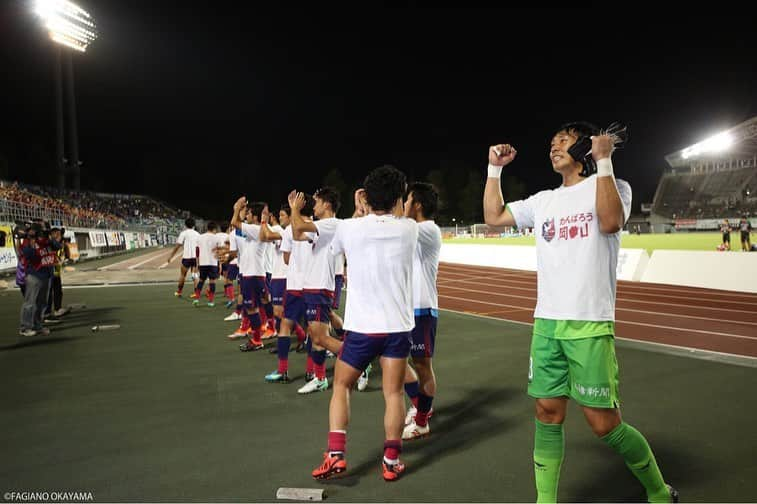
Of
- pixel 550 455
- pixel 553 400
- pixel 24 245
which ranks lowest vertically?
pixel 550 455

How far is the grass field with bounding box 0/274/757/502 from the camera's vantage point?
3.25 meters

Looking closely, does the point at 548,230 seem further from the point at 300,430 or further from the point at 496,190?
the point at 300,430

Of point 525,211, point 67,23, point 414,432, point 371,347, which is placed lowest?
point 414,432

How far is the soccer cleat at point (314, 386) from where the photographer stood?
5.39 meters

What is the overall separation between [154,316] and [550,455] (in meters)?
9.89

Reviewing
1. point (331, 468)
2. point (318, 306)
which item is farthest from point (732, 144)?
point (331, 468)

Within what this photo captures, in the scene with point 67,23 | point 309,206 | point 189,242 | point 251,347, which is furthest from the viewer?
point 67,23

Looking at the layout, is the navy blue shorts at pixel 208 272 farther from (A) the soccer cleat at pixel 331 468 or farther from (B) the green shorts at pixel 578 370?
(B) the green shorts at pixel 578 370

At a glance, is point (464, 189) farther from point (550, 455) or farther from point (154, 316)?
point (550, 455)

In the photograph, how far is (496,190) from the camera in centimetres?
322

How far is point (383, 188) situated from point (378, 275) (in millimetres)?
575

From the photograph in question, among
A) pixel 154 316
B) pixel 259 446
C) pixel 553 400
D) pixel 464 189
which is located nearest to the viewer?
pixel 553 400

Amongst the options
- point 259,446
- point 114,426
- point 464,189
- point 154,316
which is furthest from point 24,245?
point 464,189

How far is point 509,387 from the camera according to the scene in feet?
18.0
